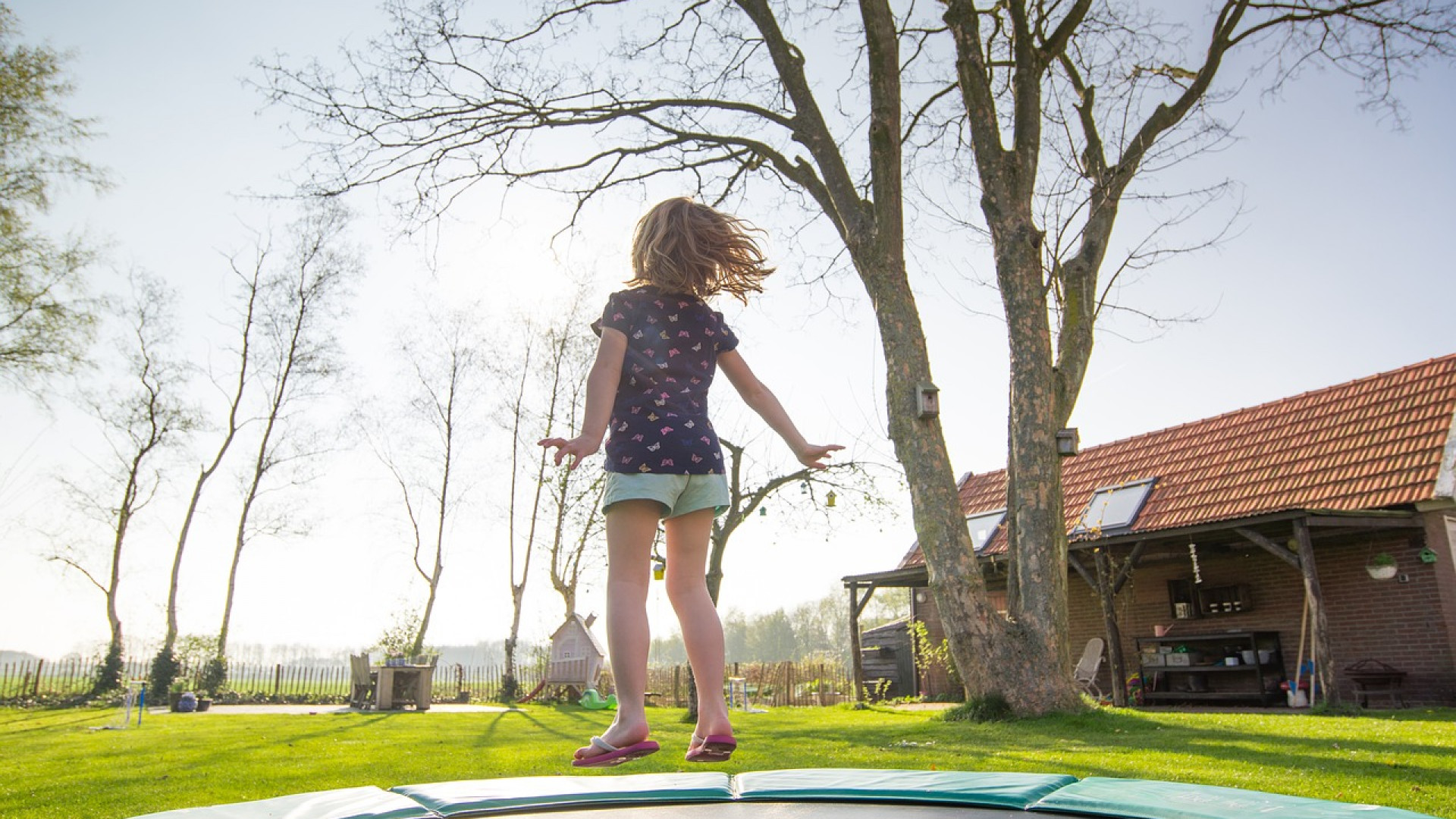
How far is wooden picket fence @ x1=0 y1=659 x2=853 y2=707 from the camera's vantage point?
15.6 m

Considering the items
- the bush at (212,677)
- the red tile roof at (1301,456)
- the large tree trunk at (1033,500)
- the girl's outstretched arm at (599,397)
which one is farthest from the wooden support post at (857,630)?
the girl's outstretched arm at (599,397)

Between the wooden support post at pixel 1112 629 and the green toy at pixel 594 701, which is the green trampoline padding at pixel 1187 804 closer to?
the wooden support post at pixel 1112 629

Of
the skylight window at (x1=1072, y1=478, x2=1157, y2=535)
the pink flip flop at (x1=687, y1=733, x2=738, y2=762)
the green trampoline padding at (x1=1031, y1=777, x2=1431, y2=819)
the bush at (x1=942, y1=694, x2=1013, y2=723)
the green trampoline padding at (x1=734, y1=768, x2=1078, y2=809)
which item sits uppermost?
the skylight window at (x1=1072, y1=478, x2=1157, y2=535)

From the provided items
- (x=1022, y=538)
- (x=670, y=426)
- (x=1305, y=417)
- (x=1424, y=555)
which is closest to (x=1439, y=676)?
(x=1424, y=555)

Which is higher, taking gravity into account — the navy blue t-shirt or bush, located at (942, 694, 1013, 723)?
the navy blue t-shirt

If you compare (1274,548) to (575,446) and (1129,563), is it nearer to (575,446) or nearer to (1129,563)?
(1129,563)

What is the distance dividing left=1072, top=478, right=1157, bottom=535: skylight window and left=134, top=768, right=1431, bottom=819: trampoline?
30.7ft

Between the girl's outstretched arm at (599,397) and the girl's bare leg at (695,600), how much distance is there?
29cm

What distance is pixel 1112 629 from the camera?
1029 centimetres

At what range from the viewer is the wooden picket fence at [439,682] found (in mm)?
15617

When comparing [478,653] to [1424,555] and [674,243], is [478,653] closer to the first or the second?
[1424,555]

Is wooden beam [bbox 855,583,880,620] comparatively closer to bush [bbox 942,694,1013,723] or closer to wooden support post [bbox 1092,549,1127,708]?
wooden support post [bbox 1092,549,1127,708]

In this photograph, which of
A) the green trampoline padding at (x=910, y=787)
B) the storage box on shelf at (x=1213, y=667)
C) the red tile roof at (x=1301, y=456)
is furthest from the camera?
the storage box on shelf at (x=1213, y=667)

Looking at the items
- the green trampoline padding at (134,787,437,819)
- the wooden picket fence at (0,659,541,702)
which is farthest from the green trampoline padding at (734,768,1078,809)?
the wooden picket fence at (0,659,541,702)
